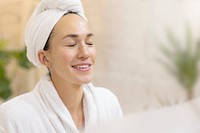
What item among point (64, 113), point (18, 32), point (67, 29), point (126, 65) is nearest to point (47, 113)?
point (64, 113)

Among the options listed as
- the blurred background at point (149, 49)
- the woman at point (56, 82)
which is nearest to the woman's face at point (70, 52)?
the woman at point (56, 82)

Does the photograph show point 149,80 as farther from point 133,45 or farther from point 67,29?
point 67,29

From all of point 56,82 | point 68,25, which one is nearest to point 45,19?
point 68,25

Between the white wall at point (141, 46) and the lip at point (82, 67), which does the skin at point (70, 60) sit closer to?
the lip at point (82, 67)

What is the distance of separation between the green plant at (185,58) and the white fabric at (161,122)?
16mm

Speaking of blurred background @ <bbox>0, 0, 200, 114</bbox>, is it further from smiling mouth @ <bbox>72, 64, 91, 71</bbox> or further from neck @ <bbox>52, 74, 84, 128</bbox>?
neck @ <bbox>52, 74, 84, 128</bbox>

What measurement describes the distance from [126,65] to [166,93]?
0.03m

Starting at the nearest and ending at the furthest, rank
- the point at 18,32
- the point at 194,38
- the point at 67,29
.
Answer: the point at 194,38
the point at 67,29
the point at 18,32

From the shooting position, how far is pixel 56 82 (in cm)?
91

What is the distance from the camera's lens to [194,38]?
0.20 m

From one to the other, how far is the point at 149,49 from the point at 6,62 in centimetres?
223

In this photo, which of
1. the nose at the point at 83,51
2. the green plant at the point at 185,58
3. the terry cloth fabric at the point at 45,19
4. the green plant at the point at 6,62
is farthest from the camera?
the green plant at the point at 6,62

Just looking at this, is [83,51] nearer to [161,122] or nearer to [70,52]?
[70,52]

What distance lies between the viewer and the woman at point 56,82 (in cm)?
78
